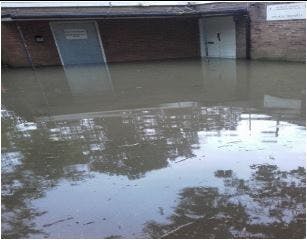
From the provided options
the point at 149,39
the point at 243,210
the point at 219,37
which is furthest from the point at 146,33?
the point at 243,210

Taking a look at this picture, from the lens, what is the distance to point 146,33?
16016mm

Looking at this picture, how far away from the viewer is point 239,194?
365 centimetres

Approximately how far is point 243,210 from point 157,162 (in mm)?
1538

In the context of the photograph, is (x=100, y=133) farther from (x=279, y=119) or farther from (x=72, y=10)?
(x=72, y=10)

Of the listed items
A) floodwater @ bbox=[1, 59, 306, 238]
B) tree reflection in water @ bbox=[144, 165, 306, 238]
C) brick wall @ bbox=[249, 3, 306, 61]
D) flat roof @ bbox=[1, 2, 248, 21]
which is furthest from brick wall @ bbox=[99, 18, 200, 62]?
tree reflection in water @ bbox=[144, 165, 306, 238]

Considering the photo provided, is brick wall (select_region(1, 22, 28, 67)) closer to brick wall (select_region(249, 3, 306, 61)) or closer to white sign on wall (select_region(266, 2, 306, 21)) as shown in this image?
brick wall (select_region(249, 3, 306, 61))

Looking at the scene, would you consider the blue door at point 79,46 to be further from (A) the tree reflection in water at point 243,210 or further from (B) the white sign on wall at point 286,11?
(A) the tree reflection in water at point 243,210

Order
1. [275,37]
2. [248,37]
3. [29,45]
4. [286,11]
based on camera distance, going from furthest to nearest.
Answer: [29,45], [248,37], [275,37], [286,11]

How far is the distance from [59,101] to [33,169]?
3.99 metres

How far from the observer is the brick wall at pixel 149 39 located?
A: 15.7 meters

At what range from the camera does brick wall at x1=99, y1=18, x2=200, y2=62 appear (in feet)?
51.4

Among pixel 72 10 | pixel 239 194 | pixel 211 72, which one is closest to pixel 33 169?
pixel 239 194

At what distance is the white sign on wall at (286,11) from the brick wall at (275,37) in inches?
6.0

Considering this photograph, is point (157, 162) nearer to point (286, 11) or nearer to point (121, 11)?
point (286, 11)
